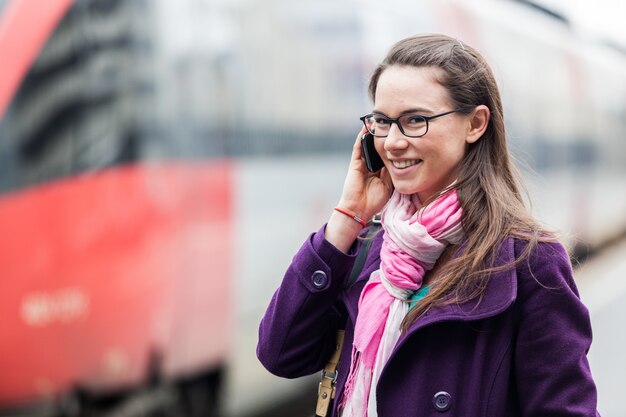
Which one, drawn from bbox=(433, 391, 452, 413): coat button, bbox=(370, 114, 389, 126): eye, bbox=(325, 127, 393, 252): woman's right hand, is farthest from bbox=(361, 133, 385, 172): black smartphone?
bbox=(433, 391, 452, 413): coat button

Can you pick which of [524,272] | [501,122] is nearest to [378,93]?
[501,122]

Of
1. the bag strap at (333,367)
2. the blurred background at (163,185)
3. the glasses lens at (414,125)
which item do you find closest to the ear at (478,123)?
the glasses lens at (414,125)

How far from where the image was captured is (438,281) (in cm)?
203

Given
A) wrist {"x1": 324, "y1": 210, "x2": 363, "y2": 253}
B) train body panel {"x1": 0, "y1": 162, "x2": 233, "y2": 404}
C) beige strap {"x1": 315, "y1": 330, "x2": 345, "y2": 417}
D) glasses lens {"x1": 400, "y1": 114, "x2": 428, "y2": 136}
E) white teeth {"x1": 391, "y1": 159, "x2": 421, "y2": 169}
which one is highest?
glasses lens {"x1": 400, "y1": 114, "x2": 428, "y2": 136}

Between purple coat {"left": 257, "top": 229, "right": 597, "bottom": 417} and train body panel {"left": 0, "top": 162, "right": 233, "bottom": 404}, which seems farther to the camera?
train body panel {"left": 0, "top": 162, "right": 233, "bottom": 404}

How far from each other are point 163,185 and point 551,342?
12.5 ft

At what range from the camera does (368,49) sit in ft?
25.6

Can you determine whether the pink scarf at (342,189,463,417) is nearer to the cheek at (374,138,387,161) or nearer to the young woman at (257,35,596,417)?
the young woman at (257,35,596,417)

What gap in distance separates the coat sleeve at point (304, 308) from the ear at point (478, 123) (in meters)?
0.39

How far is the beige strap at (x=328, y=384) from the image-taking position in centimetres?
221

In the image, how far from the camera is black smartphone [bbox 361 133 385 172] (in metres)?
2.26

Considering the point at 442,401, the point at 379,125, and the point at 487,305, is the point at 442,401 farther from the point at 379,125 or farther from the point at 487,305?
the point at 379,125

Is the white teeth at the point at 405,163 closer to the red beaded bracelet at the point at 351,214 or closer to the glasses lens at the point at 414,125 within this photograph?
the glasses lens at the point at 414,125

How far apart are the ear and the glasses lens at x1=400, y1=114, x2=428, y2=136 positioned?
0.37ft
